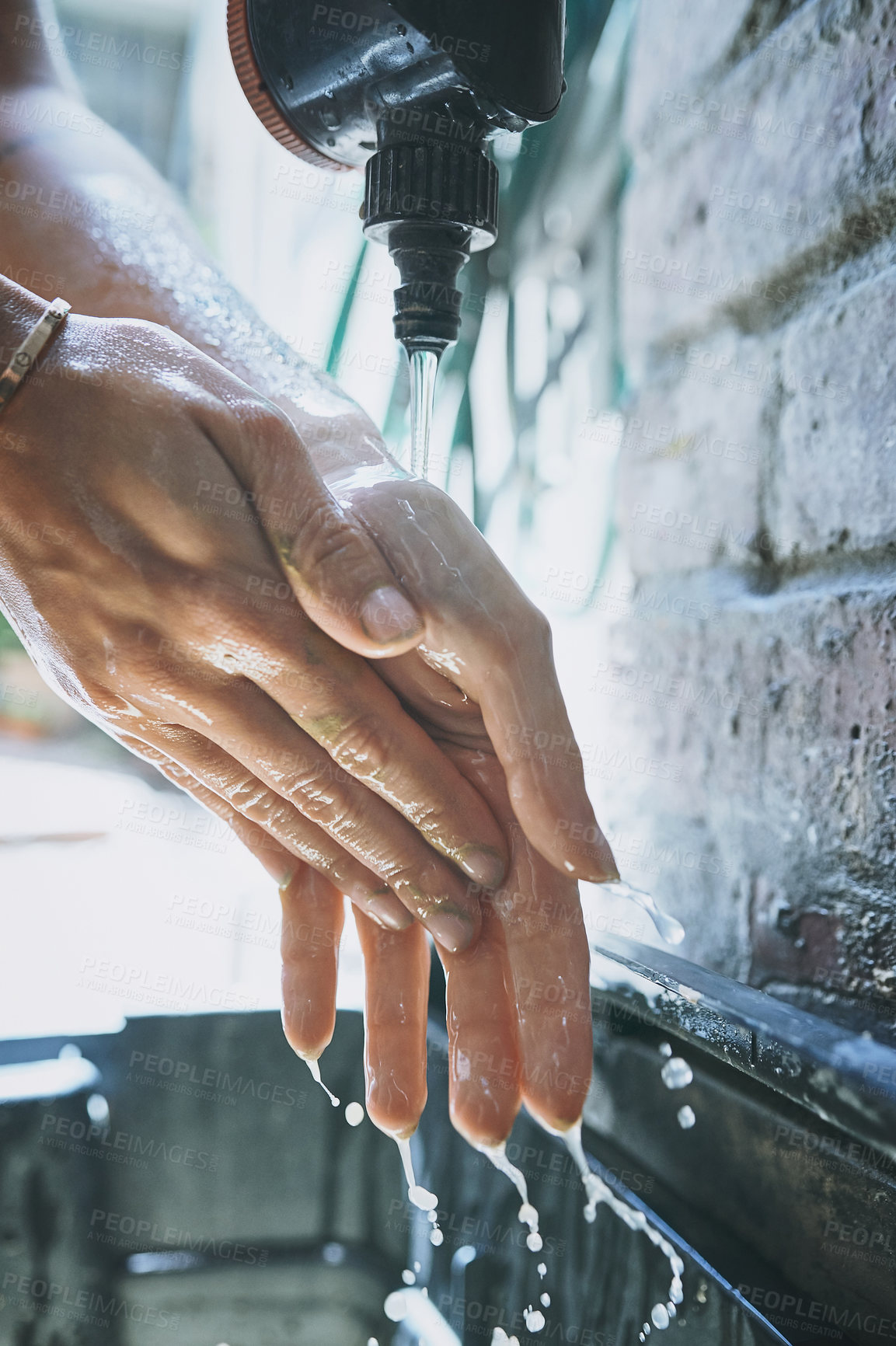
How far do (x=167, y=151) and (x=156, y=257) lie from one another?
44.2 inches

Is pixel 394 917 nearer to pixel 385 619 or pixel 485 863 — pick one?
pixel 485 863

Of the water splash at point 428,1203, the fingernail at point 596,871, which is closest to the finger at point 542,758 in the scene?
the fingernail at point 596,871

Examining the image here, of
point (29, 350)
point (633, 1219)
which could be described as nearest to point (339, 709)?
point (29, 350)

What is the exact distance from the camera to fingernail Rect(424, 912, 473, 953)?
537 millimetres

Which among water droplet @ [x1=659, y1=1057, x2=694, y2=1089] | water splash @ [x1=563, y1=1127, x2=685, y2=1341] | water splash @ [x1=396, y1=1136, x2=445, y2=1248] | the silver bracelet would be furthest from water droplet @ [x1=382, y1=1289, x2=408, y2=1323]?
the silver bracelet

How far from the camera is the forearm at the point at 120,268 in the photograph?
2.31 ft

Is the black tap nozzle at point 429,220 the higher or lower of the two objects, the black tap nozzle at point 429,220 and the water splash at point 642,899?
the higher

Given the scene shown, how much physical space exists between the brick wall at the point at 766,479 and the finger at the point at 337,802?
253mm

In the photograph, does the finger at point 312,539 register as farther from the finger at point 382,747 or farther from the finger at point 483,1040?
the finger at point 483,1040

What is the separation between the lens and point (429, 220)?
1.45 ft

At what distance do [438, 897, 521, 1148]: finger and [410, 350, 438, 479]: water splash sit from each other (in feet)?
0.85

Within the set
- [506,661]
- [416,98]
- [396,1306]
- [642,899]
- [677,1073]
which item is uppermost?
[416,98]

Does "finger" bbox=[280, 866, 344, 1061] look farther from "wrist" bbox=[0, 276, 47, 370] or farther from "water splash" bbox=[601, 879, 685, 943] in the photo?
"wrist" bbox=[0, 276, 47, 370]

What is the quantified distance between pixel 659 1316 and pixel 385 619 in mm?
420
